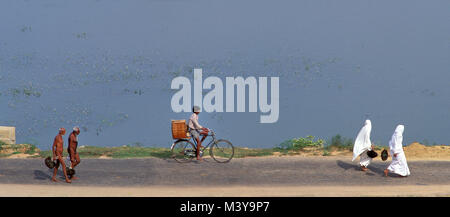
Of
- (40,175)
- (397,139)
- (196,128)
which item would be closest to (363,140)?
(397,139)

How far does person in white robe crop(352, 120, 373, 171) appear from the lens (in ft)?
52.6

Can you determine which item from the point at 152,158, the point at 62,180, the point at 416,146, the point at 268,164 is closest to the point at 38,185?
the point at 62,180

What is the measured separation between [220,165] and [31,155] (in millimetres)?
6743

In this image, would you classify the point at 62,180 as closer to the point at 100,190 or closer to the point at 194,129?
the point at 100,190

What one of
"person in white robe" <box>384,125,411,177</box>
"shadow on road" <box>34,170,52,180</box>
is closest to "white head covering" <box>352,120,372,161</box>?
"person in white robe" <box>384,125,411,177</box>

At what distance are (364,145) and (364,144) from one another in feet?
0.11

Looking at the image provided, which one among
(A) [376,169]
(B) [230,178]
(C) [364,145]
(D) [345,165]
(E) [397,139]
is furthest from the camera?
(D) [345,165]

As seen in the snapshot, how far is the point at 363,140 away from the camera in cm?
1614

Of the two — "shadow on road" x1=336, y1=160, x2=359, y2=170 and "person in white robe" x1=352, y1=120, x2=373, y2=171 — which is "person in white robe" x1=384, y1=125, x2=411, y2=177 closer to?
"person in white robe" x1=352, y1=120, x2=373, y2=171

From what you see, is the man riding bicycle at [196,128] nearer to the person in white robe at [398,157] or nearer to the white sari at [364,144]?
the white sari at [364,144]

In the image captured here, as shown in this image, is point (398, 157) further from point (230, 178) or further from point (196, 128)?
point (196, 128)

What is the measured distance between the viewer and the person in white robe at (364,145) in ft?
52.6

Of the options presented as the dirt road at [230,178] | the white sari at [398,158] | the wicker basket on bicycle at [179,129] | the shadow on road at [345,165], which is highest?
the wicker basket on bicycle at [179,129]

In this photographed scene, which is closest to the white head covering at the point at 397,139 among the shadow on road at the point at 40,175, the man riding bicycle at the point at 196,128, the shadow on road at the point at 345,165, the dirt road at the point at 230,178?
the dirt road at the point at 230,178
